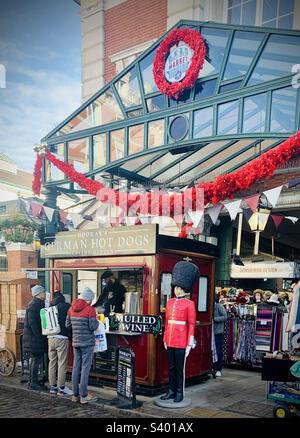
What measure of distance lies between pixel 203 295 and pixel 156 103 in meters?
5.46

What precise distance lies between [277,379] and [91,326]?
2.69 metres

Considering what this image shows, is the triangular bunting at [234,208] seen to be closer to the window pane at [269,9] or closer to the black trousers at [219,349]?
the black trousers at [219,349]

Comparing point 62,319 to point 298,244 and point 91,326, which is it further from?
point 298,244

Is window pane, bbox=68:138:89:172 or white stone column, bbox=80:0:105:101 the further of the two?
white stone column, bbox=80:0:105:101

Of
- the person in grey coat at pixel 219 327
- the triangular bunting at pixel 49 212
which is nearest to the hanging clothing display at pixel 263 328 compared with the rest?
the person in grey coat at pixel 219 327

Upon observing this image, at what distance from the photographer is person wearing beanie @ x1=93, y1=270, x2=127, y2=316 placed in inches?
297

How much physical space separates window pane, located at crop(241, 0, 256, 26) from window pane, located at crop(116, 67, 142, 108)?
3.33 meters

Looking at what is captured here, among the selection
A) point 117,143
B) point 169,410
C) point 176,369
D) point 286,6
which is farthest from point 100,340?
point 286,6

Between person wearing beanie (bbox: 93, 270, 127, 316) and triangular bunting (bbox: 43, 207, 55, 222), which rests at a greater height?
triangular bunting (bbox: 43, 207, 55, 222)

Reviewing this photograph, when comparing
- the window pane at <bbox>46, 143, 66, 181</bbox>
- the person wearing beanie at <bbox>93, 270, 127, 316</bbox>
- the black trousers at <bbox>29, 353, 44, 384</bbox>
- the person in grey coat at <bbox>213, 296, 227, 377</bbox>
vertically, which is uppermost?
the window pane at <bbox>46, 143, 66, 181</bbox>

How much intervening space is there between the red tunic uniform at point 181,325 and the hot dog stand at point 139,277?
0.51 metres

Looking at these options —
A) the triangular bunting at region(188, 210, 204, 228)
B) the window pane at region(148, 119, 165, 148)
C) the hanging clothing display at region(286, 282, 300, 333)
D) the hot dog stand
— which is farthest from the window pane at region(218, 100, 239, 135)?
the hanging clothing display at region(286, 282, 300, 333)

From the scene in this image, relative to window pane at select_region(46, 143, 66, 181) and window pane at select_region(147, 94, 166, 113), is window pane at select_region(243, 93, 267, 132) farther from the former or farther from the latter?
window pane at select_region(46, 143, 66, 181)
